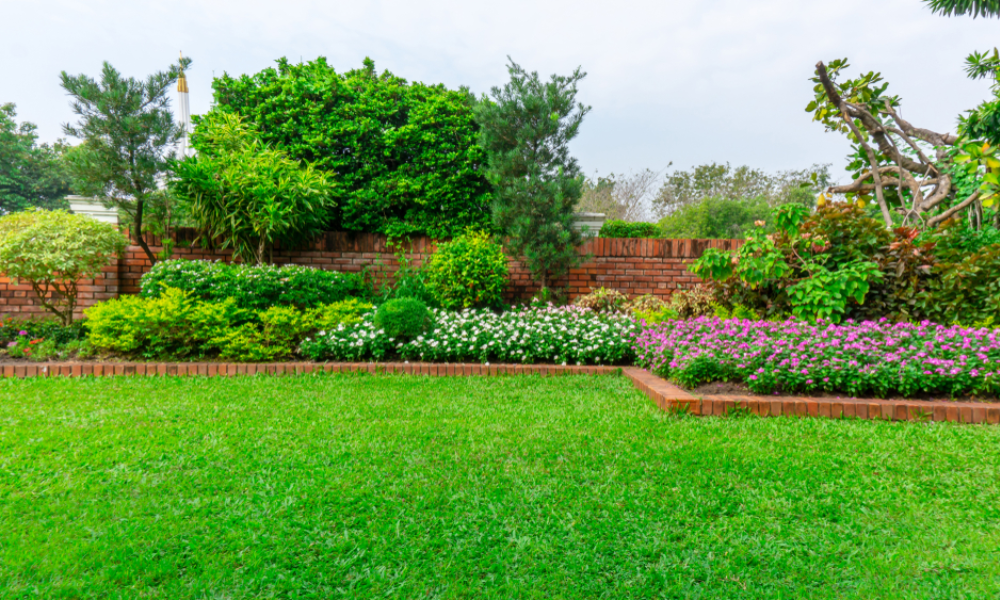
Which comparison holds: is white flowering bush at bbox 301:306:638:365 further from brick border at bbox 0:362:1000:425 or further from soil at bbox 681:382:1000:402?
soil at bbox 681:382:1000:402

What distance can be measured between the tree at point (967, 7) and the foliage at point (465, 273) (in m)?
9.18

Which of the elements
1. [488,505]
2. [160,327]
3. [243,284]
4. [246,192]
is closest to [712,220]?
[246,192]

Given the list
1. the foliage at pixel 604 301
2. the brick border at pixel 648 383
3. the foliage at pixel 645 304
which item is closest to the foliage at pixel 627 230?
the foliage at pixel 604 301

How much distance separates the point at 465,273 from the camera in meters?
6.21

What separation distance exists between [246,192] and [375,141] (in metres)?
1.95

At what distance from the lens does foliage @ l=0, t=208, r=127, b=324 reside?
5.80m

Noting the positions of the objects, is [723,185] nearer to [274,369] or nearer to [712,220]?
[712,220]

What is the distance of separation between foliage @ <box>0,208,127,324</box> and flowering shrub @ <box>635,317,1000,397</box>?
6682mm

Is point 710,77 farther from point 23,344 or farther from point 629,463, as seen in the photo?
point 23,344

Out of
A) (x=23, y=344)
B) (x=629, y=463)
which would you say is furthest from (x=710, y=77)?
(x=23, y=344)

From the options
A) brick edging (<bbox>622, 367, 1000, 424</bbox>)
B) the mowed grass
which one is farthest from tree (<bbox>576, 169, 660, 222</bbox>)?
the mowed grass

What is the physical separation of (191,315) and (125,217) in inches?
139

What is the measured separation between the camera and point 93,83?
20.4 ft

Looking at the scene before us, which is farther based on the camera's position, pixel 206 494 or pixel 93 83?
pixel 93 83
